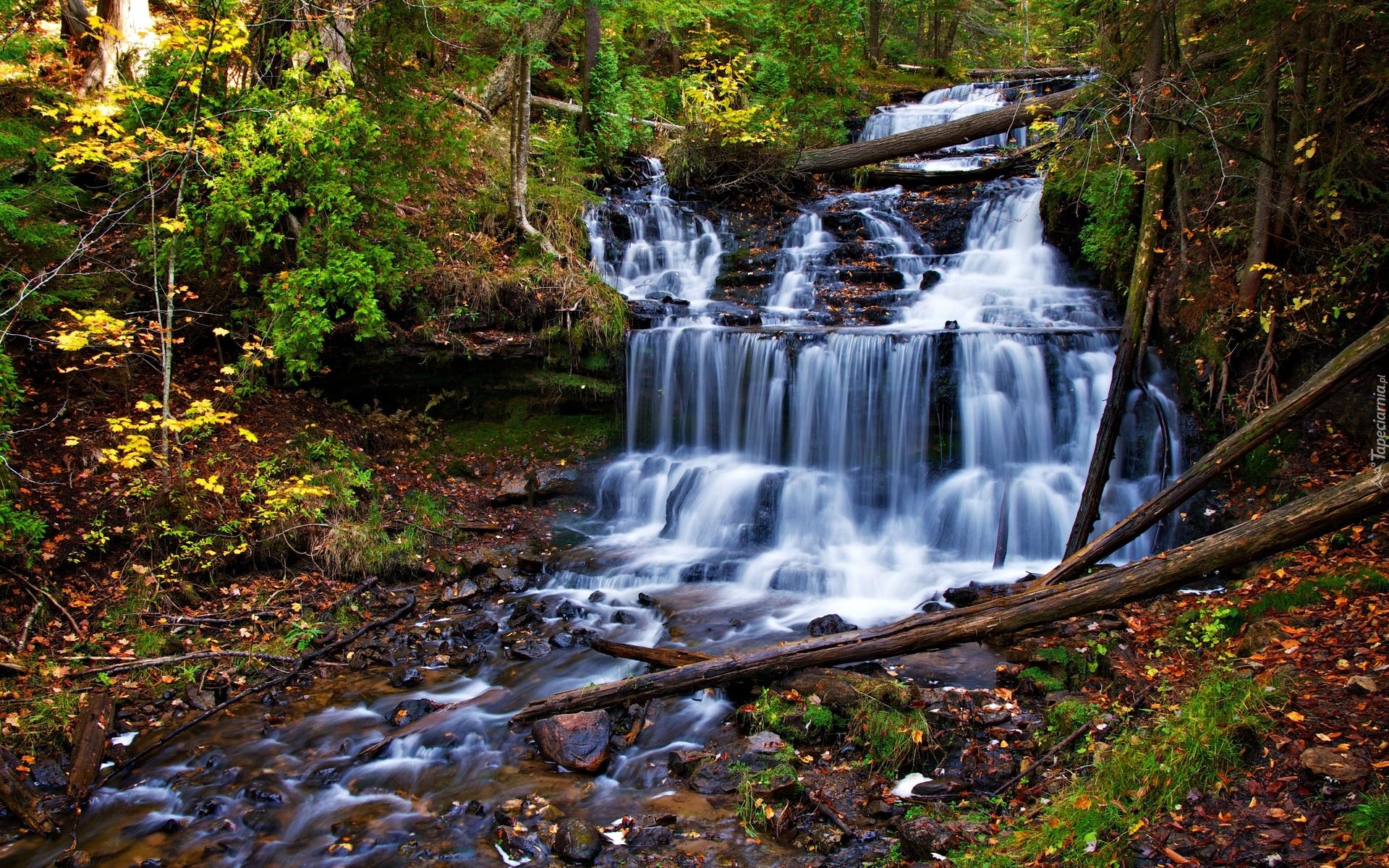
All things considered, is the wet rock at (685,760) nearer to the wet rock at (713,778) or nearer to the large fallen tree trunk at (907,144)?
the wet rock at (713,778)

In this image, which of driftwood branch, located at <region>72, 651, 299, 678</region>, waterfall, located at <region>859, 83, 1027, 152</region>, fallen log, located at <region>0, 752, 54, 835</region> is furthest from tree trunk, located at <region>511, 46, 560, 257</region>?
waterfall, located at <region>859, 83, 1027, 152</region>

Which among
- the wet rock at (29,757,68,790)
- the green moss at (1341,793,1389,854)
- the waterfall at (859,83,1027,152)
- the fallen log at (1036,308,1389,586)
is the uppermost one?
the waterfall at (859,83,1027,152)

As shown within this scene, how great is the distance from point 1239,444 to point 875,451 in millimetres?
4484

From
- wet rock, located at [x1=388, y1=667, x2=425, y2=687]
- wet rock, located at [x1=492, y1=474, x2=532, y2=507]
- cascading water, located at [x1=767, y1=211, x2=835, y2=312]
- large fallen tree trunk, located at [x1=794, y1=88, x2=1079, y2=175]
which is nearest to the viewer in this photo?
wet rock, located at [x1=388, y1=667, x2=425, y2=687]

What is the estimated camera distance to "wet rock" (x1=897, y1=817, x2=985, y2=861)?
3.98 m

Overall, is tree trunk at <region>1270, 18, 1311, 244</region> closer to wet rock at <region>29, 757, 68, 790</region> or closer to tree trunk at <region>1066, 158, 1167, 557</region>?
tree trunk at <region>1066, 158, 1167, 557</region>

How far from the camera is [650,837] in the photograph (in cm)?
458

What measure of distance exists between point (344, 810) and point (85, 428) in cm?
517

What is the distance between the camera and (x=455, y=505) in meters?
9.89

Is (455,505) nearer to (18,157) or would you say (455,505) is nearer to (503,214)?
(503,214)

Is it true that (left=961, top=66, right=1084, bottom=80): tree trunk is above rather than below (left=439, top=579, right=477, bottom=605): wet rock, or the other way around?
above

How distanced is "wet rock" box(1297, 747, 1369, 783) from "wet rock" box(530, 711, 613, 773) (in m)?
3.98

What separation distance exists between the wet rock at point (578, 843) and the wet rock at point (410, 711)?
2043 mm

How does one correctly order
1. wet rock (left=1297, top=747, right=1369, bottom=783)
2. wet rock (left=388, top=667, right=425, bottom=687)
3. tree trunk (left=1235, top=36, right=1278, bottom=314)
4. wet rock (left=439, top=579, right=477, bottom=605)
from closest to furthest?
wet rock (left=1297, top=747, right=1369, bottom=783) < wet rock (left=388, top=667, right=425, bottom=687) < tree trunk (left=1235, top=36, right=1278, bottom=314) < wet rock (left=439, top=579, right=477, bottom=605)
